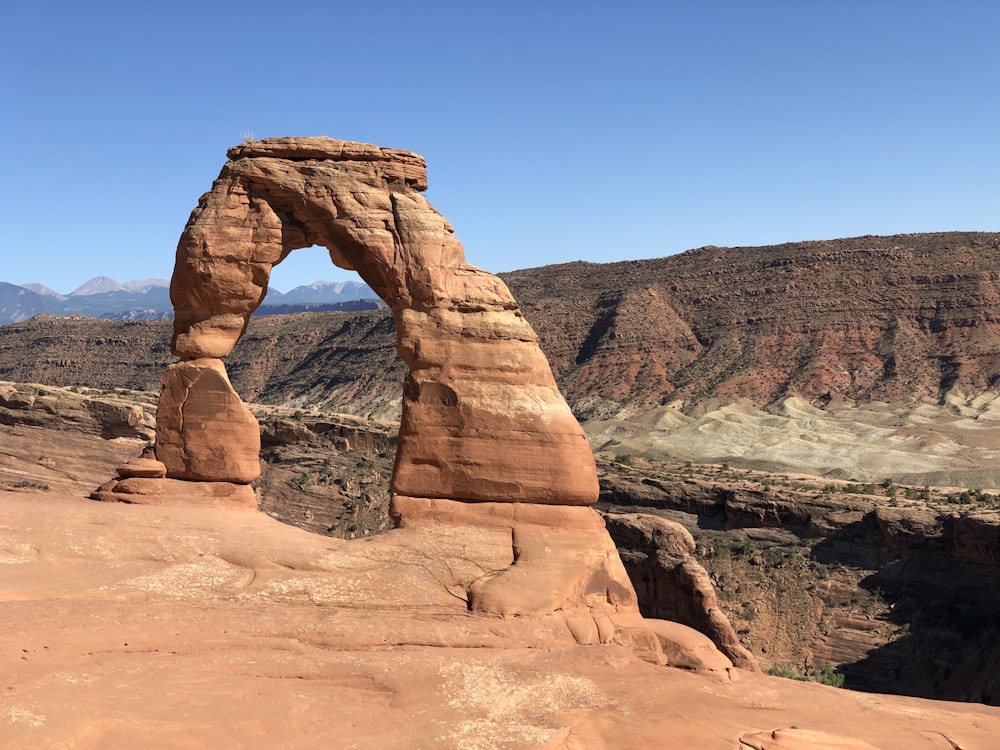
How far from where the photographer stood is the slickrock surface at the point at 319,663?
1136 cm

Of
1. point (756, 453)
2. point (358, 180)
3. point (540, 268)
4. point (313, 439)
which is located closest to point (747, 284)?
point (540, 268)

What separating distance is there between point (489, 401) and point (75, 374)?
10629cm

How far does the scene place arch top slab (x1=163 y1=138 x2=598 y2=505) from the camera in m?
17.9

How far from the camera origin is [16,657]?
11.5 metres

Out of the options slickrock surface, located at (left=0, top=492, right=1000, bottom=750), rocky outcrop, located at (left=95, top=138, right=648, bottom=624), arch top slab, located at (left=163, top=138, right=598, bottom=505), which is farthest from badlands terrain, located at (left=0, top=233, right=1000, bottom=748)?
arch top slab, located at (left=163, top=138, right=598, bottom=505)

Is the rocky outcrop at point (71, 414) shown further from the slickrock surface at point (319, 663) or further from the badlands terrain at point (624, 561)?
the slickrock surface at point (319, 663)

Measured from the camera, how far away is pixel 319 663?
512 inches

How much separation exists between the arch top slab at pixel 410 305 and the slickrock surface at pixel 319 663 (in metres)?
1.47

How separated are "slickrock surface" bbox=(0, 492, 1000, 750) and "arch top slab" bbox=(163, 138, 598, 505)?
147 cm

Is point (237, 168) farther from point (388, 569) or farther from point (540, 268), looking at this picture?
point (540, 268)

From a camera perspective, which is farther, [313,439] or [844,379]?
[844,379]

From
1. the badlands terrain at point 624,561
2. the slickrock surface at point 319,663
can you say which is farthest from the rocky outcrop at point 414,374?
the badlands terrain at point 624,561

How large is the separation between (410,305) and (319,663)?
769 centimetres

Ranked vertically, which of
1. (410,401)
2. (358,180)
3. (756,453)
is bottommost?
(756,453)
